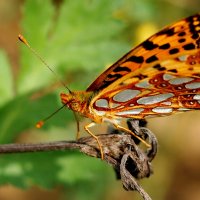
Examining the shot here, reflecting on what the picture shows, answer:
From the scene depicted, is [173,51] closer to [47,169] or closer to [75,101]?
[75,101]

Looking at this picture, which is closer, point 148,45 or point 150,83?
point 148,45

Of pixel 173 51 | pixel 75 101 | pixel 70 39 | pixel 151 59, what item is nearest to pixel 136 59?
pixel 151 59

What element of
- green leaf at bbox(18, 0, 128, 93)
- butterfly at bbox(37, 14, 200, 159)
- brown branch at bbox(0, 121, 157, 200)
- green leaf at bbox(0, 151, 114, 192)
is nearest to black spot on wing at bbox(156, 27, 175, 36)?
butterfly at bbox(37, 14, 200, 159)

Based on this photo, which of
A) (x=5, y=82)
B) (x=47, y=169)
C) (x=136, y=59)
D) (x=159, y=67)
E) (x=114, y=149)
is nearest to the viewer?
(x=114, y=149)

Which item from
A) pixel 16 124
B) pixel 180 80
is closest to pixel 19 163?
pixel 16 124

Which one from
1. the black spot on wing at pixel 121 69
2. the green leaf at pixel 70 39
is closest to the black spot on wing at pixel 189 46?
the black spot on wing at pixel 121 69

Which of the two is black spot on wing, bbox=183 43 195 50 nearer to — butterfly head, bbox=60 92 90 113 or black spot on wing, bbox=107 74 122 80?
black spot on wing, bbox=107 74 122 80

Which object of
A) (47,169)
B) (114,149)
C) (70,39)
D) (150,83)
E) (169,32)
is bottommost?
(114,149)

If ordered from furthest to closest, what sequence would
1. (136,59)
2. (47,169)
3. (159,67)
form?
1. (47,169)
2. (159,67)
3. (136,59)

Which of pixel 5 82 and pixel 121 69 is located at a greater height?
pixel 5 82
